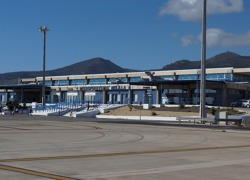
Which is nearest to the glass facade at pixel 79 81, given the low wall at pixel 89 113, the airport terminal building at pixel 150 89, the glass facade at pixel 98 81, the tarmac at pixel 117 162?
the airport terminal building at pixel 150 89

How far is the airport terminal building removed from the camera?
8556cm

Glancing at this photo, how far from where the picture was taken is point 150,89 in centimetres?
9756

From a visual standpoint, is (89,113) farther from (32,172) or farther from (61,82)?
(61,82)

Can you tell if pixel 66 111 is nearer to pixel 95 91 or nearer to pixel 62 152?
pixel 95 91

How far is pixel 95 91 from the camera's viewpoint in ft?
348

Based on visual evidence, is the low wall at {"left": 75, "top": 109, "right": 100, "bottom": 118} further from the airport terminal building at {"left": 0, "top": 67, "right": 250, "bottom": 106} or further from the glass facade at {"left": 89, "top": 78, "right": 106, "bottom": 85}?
the glass facade at {"left": 89, "top": 78, "right": 106, "bottom": 85}

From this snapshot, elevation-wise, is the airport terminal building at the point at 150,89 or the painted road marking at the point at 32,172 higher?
the airport terminal building at the point at 150,89

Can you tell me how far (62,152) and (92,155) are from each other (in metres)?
1.25

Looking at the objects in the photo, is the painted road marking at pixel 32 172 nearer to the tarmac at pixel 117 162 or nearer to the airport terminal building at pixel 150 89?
the tarmac at pixel 117 162

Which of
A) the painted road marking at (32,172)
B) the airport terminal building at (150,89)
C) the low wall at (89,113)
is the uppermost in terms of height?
the airport terminal building at (150,89)

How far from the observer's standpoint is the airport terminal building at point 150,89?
85562mm

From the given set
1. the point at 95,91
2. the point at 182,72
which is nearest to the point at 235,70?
the point at 182,72

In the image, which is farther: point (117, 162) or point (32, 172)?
point (117, 162)

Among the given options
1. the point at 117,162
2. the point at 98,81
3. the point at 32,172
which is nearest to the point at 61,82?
the point at 98,81
